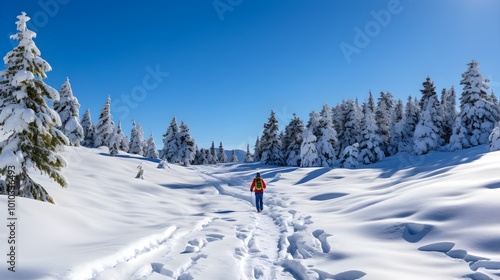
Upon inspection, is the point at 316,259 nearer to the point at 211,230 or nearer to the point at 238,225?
the point at 211,230

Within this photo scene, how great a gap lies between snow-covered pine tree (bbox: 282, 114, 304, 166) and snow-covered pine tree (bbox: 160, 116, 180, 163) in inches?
854

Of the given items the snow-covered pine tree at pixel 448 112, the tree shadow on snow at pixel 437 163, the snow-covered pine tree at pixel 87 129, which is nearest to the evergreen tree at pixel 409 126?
the snow-covered pine tree at pixel 448 112

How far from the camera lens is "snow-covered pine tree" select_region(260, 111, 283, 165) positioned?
182 ft

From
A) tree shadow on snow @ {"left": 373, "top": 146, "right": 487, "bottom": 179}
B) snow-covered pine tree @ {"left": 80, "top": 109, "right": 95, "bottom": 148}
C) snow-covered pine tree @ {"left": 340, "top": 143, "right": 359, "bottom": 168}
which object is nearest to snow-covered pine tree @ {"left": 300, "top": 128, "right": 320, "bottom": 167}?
snow-covered pine tree @ {"left": 340, "top": 143, "right": 359, "bottom": 168}

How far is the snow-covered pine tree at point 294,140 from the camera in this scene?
5362 cm

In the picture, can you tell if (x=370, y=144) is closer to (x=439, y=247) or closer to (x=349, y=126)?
(x=349, y=126)

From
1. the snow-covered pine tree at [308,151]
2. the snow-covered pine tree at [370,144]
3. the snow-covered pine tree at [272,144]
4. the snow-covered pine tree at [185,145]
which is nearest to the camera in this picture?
the snow-covered pine tree at [370,144]

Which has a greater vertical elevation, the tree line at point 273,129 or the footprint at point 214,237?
the tree line at point 273,129

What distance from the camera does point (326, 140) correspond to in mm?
47656

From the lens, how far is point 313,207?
51.2 feet

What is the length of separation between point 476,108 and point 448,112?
64.8 ft

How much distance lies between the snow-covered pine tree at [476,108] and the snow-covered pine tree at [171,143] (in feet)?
155

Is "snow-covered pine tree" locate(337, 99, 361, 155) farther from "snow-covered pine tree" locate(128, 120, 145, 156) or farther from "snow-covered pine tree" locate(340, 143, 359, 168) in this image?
"snow-covered pine tree" locate(128, 120, 145, 156)

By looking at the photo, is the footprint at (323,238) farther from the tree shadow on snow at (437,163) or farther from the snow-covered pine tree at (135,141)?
the snow-covered pine tree at (135,141)
